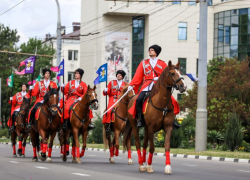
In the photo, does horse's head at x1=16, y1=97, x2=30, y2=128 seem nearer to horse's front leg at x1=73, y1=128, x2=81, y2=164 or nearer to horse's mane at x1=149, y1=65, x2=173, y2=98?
horse's front leg at x1=73, y1=128, x2=81, y2=164

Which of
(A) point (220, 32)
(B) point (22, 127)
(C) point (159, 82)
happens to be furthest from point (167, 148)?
(A) point (220, 32)

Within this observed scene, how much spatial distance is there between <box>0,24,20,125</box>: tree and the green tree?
53018 millimetres

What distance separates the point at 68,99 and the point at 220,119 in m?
21.0

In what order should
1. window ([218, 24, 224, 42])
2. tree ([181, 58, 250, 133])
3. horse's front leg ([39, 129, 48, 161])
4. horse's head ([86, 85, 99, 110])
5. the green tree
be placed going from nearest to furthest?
horse's head ([86, 85, 99, 110]) < horse's front leg ([39, 129, 48, 161]) < the green tree < tree ([181, 58, 250, 133]) < window ([218, 24, 224, 42])

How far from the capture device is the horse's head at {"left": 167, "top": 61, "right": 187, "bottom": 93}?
1291cm

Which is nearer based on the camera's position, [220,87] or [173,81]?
[173,81]

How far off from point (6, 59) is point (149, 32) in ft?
70.6

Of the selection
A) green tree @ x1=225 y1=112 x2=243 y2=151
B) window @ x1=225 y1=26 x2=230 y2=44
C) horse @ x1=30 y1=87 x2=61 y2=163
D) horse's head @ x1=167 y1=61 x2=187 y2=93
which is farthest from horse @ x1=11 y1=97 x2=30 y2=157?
window @ x1=225 y1=26 x2=230 y2=44

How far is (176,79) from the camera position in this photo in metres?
13.1

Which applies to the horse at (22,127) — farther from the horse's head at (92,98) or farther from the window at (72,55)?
the window at (72,55)

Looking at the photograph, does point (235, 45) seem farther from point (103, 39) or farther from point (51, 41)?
point (51, 41)

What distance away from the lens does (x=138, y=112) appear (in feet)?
47.0


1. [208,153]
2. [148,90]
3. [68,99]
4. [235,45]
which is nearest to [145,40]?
[235,45]

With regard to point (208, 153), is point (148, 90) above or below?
above
